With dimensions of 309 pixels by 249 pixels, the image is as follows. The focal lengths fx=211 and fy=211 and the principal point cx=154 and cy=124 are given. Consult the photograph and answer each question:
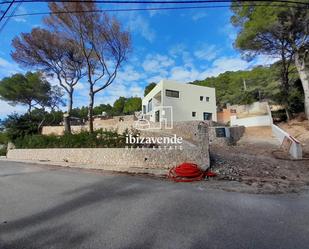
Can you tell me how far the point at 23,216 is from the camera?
410cm

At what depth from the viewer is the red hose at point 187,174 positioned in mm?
7315

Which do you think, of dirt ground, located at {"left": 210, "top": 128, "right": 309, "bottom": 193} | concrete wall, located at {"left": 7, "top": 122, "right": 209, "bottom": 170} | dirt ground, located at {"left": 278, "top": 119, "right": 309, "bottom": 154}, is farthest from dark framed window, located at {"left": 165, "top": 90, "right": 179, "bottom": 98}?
dirt ground, located at {"left": 210, "top": 128, "right": 309, "bottom": 193}

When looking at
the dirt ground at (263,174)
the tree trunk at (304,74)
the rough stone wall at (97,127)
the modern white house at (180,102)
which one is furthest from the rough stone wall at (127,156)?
the tree trunk at (304,74)

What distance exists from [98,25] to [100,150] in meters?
8.94

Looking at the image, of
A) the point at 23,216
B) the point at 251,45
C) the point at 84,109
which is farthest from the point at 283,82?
the point at 84,109

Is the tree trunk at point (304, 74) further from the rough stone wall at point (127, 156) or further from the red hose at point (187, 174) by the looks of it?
the red hose at point (187, 174)

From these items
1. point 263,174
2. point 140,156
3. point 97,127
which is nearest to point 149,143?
point 140,156

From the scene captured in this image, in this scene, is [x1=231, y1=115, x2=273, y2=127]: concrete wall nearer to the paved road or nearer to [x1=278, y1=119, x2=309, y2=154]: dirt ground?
[x1=278, y1=119, x2=309, y2=154]: dirt ground

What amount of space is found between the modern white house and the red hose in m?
14.6

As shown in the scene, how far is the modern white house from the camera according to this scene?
2309 cm

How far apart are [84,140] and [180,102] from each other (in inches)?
563

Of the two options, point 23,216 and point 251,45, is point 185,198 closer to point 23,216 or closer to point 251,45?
point 23,216

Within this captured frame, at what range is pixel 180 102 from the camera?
79.3 feet

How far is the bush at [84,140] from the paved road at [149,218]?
188 inches
